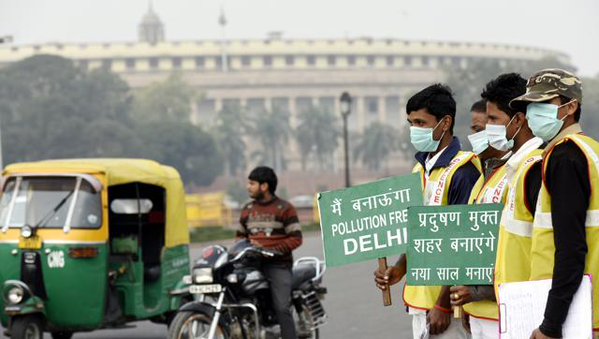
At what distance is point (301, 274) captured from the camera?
393 inches

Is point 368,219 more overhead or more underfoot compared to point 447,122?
more underfoot

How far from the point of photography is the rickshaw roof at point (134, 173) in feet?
36.5

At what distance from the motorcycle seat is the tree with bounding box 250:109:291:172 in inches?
4684

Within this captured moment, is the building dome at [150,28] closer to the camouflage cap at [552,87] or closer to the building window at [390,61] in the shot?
the building window at [390,61]

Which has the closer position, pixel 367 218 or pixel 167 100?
pixel 367 218

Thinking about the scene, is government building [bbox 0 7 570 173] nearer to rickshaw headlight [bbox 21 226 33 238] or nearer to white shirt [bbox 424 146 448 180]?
rickshaw headlight [bbox 21 226 33 238]

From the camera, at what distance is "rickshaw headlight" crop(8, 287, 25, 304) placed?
10.5 meters

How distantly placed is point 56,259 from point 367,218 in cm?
595

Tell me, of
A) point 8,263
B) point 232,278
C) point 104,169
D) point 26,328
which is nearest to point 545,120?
point 232,278

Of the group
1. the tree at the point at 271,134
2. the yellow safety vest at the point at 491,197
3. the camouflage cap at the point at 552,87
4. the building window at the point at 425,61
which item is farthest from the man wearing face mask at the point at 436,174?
the building window at the point at 425,61

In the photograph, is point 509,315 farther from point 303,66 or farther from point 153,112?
point 303,66

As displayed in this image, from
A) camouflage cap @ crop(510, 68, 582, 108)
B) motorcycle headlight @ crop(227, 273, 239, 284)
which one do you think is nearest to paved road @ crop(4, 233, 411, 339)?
motorcycle headlight @ crop(227, 273, 239, 284)

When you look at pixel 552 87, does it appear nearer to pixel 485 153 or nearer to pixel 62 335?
pixel 485 153

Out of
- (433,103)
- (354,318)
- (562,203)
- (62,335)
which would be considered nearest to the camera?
(562,203)
